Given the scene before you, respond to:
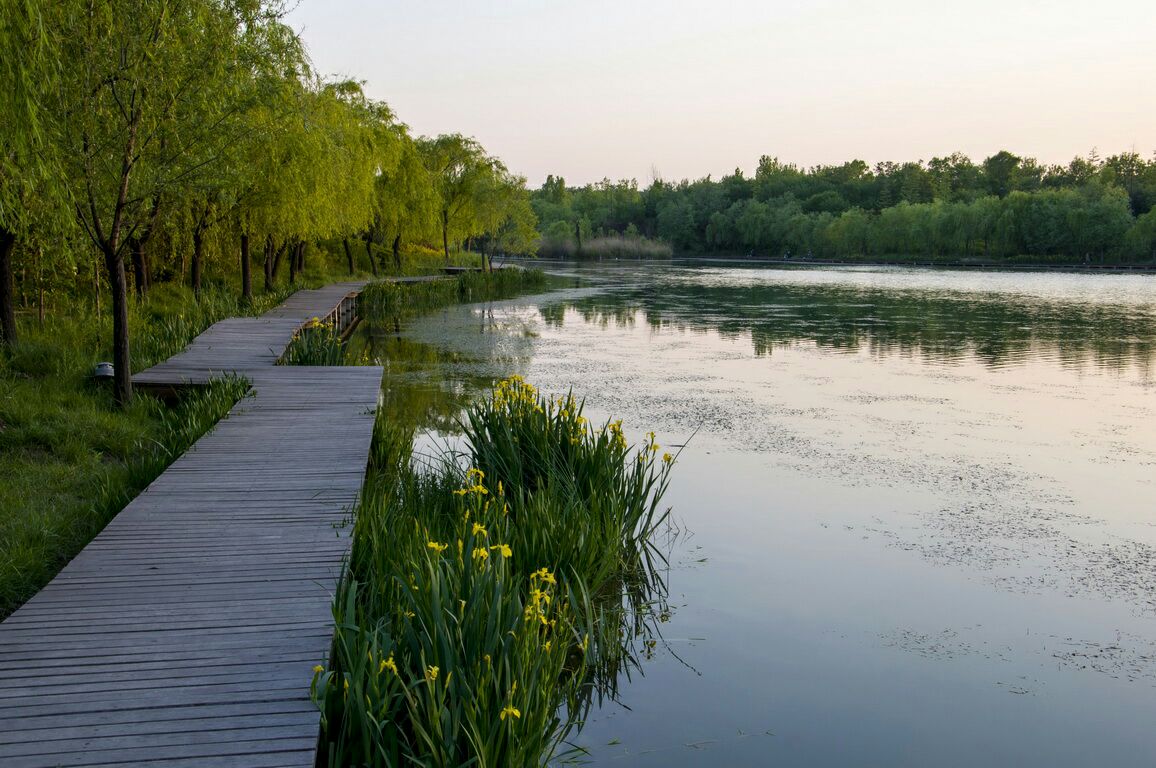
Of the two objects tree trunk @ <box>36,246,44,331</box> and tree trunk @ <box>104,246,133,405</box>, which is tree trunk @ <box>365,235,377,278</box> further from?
tree trunk @ <box>104,246,133,405</box>

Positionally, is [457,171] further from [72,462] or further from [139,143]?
[72,462]

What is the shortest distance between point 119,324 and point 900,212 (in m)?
80.6

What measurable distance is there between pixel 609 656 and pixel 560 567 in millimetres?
536

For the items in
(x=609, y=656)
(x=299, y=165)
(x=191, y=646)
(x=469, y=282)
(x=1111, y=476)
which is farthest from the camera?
(x=469, y=282)

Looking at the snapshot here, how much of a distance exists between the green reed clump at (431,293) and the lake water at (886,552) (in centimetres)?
854

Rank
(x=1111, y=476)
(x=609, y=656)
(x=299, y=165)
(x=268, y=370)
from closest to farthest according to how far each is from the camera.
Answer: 1. (x=609, y=656)
2. (x=1111, y=476)
3. (x=268, y=370)
4. (x=299, y=165)

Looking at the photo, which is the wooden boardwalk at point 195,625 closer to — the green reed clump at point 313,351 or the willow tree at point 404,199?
the green reed clump at point 313,351

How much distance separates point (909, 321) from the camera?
2314cm

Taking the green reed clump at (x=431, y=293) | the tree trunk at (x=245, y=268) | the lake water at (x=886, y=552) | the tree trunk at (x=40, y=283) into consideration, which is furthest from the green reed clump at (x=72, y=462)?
the green reed clump at (x=431, y=293)

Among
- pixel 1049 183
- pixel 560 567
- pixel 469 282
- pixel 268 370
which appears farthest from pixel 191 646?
pixel 1049 183

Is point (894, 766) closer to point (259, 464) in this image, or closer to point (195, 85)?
point (259, 464)

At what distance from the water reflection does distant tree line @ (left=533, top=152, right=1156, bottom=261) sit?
3649cm

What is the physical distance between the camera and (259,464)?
6539mm

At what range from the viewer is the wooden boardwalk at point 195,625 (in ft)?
10.0
